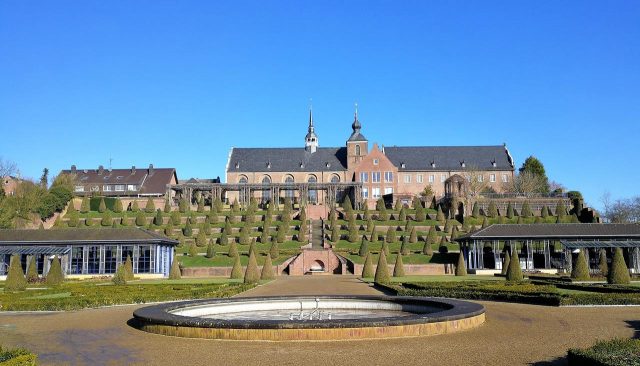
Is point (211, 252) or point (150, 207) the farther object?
point (150, 207)

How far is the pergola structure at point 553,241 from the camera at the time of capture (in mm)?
49625

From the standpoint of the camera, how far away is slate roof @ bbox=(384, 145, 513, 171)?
9694 cm

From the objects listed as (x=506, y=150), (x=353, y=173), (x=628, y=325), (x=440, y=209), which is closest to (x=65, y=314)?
(x=628, y=325)

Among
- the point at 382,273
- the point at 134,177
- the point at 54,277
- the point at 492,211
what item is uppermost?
the point at 134,177

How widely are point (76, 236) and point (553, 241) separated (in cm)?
3988

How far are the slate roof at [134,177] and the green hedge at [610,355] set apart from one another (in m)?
91.6

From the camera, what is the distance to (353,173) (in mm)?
95938

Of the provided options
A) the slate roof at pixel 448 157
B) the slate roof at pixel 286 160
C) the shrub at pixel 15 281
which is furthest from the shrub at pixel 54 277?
the slate roof at pixel 448 157

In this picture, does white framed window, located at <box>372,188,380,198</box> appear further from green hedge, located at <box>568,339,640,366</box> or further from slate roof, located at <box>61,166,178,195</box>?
green hedge, located at <box>568,339,640,366</box>

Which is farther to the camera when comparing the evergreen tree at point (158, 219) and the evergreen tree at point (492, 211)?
the evergreen tree at point (492, 211)

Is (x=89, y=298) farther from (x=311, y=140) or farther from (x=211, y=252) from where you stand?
(x=311, y=140)

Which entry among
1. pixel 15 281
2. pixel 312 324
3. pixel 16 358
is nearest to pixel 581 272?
pixel 312 324

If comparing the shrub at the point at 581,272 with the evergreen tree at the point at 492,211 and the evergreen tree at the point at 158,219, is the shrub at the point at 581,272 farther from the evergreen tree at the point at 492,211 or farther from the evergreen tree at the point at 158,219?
the evergreen tree at the point at 158,219

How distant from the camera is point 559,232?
51.1m
